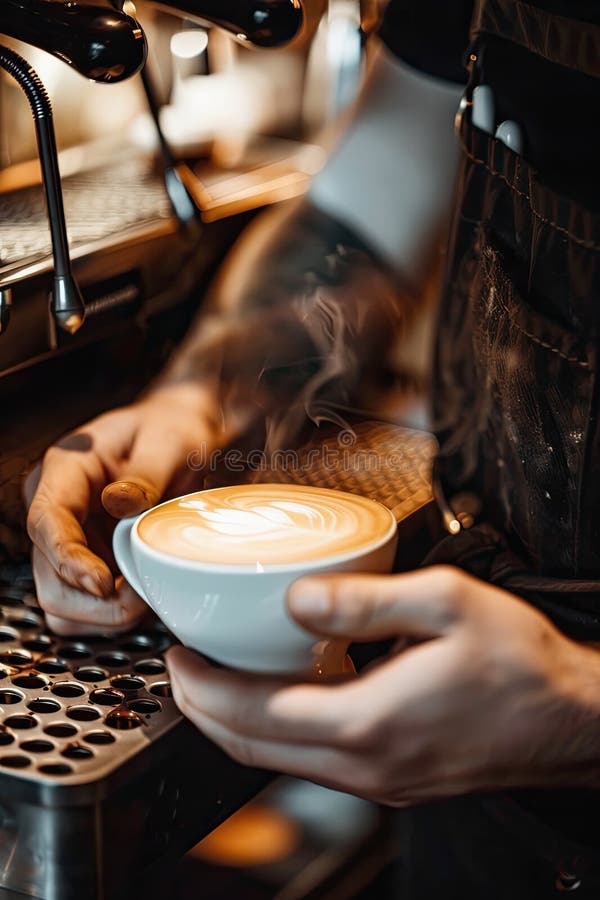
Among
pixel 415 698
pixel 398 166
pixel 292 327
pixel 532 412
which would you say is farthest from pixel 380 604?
pixel 398 166

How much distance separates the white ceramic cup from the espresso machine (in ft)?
0.21

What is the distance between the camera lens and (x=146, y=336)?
2.85 ft


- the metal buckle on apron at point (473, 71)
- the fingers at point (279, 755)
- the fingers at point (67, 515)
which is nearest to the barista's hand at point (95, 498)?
the fingers at point (67, 515)

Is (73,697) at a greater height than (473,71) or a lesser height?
lesser

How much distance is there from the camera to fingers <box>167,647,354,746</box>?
0.49 m

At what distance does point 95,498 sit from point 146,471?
4 cm

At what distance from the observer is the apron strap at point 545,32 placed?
678mm

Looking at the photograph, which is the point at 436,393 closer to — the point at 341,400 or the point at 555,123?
the point at 341,400

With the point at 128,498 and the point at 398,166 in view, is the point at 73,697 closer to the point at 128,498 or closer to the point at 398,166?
the point at 128,498

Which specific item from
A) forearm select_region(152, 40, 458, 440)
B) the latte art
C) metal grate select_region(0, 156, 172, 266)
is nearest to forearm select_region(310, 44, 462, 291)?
forearm select_region(152, 40, 458, 440)

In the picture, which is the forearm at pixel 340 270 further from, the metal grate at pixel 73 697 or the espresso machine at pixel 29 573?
the metal grate at pixel 73 697

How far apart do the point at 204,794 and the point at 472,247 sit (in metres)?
0.48

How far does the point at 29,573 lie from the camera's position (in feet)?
2.24

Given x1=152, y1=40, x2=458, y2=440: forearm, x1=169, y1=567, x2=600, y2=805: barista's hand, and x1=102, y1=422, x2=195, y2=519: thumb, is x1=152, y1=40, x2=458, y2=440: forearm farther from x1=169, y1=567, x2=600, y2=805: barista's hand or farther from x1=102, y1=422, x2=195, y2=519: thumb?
x1=169, y1=567, x2=600, y2=805: barista's hand
